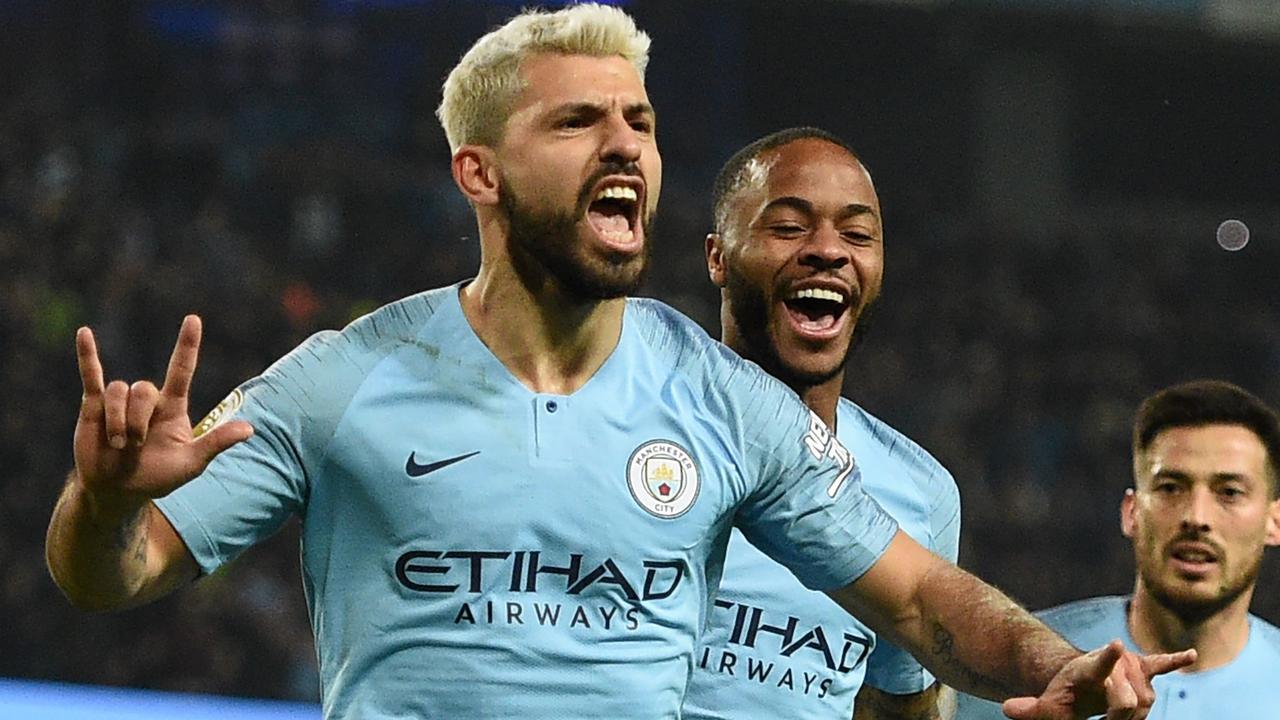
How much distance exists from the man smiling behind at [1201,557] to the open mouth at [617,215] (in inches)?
64.0

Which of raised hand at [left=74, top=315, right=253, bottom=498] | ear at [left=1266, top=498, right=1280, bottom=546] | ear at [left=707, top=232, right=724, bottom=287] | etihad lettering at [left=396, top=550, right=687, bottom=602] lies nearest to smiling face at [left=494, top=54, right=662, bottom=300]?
etihad lettering at [left=396, top=550, right=687, bottom=602]

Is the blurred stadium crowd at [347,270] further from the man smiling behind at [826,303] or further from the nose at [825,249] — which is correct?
the nose at [825,249]

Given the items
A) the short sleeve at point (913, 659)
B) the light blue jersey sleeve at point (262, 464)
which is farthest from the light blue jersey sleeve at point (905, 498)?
the light blue jersey sleeve at point (262, 464)

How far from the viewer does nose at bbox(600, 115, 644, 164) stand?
2.60 m

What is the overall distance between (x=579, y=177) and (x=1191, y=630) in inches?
78.8

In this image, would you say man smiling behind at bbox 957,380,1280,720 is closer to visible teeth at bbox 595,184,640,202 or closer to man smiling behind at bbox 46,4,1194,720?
man smiling behind at bbox 46,4,1194,720

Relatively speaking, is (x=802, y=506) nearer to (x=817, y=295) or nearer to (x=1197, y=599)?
(x=817, y=295)

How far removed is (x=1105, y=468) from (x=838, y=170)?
10164 millimetres

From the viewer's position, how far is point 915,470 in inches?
141

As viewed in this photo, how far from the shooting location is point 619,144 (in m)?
2.60

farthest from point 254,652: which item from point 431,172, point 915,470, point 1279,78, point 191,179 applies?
point 1279,78

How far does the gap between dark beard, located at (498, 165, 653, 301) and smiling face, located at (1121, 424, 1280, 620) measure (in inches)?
68.5

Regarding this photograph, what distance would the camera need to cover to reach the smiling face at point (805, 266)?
3617 mm

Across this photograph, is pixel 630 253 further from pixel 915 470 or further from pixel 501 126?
pixel 915 470
